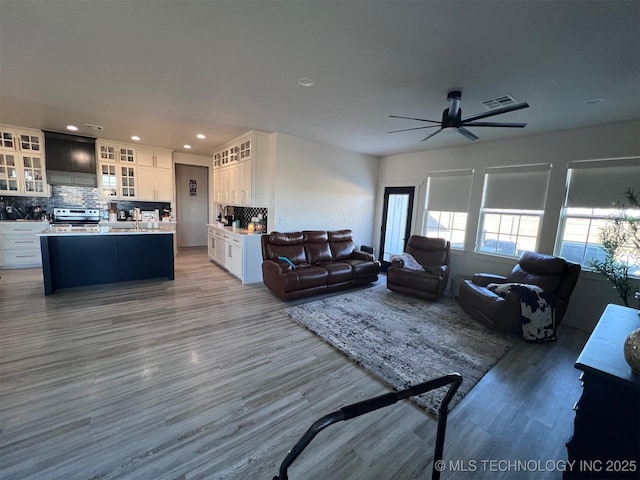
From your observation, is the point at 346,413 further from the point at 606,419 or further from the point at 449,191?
the point at 449,191

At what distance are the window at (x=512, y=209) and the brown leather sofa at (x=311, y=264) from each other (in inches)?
83.9

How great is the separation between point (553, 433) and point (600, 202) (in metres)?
3.37

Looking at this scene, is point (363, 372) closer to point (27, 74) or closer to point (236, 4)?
point (236, 4)

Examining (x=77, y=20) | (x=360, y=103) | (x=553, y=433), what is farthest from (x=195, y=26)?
(x=553, y=433)

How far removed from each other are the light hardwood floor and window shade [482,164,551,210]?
6.84 ft

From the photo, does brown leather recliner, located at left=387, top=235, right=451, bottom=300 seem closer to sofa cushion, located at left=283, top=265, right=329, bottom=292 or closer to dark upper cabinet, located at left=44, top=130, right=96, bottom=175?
sofa cushion, located at left=283, top=265, right=329, bottom=292

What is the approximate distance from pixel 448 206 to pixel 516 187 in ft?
3.77

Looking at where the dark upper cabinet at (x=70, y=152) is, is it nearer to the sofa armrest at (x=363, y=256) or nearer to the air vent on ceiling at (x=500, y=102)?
the sofa armrest at (x=363, y=256)

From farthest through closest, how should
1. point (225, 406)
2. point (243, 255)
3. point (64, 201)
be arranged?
point (64, 201) → point (243, 255) → point (225, 406)

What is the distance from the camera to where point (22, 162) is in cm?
530

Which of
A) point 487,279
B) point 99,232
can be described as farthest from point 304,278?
point 99,232

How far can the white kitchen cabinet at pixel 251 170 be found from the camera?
4945 mm

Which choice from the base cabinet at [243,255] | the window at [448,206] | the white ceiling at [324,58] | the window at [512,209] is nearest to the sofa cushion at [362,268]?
the window at [448,206]

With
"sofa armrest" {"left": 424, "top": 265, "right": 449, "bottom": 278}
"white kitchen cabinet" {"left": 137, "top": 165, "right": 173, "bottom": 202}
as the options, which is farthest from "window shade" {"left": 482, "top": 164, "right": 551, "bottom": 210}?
"white kitchen cabinet" {"left": 137, "top": 165, "right": 173, "bottom": 202}
